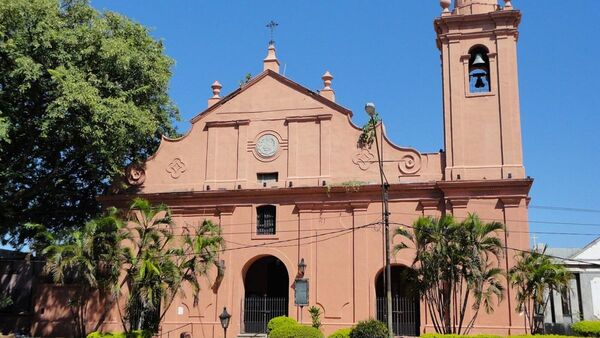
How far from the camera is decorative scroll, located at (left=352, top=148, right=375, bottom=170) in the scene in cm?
2702

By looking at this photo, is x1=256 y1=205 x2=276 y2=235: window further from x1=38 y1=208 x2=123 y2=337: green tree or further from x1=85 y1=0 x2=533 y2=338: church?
x1=38 y1=208 x2=123 y2=337: green tree

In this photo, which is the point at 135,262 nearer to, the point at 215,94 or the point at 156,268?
the point at 156,268

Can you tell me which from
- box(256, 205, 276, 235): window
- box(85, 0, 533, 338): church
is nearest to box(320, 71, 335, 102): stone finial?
box(85, 0, 533, 338): church

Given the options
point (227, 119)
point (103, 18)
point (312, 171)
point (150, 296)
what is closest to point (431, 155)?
point (312, 171)

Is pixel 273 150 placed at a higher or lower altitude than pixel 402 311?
higher

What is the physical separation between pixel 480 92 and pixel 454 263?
7.96 metres

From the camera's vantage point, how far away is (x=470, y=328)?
2375 centimetres

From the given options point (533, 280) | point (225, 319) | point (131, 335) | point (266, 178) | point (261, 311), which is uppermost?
point (266, 178)

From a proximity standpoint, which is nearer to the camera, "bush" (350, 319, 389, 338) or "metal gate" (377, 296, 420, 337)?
"bush" (350, 319, 389, 338)

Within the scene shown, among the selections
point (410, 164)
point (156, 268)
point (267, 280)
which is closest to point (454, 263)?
point (410, 164)

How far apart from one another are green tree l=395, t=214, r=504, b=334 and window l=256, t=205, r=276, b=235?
6.47m

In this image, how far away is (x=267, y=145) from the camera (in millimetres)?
28328

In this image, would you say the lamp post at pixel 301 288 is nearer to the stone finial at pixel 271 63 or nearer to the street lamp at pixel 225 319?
the street lamp at pixel 225 319

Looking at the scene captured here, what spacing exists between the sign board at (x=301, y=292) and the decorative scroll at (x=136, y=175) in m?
9.08
